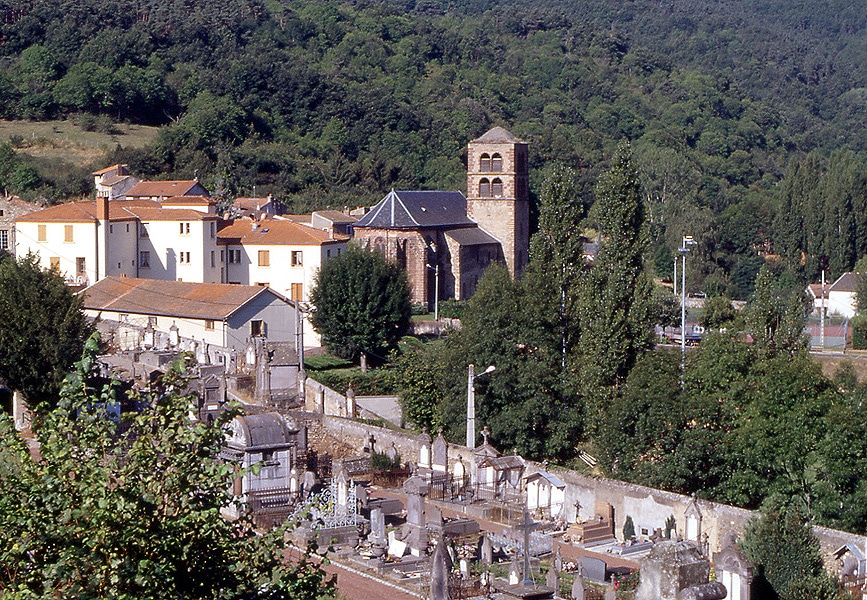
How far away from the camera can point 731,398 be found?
3019cm

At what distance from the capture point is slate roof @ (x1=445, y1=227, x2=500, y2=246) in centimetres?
Answer: 6275

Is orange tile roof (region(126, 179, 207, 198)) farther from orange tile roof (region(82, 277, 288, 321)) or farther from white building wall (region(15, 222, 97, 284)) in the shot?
Result: orange tile roof (region(82, 277, 288, 321))

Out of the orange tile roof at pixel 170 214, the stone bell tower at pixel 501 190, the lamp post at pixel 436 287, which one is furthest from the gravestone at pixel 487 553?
the stone bell tower at pixel 501 190

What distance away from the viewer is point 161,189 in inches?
2411

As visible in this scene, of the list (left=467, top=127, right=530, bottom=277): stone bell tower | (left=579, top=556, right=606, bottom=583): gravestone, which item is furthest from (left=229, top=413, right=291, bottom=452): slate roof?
(left=467, top=127, right=530, bottom=277): stone bell tower

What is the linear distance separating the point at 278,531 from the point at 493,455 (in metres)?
16.4

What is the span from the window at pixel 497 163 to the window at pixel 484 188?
2.49ft

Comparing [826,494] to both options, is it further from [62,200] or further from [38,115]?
[38,115]

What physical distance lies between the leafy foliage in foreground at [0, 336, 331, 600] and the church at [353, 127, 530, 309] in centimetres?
4718

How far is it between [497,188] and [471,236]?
3365mm

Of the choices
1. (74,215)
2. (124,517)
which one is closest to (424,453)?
(124,517)

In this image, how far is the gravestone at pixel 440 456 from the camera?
1143 inches

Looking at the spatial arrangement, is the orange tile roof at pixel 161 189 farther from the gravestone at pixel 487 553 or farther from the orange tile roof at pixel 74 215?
the gravestone at pixel 487 553

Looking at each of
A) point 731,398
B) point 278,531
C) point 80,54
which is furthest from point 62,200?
point 278,531
